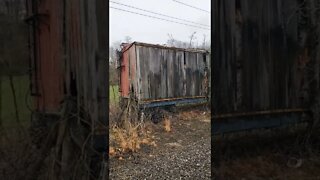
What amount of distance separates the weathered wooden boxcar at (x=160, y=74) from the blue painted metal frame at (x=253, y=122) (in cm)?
677

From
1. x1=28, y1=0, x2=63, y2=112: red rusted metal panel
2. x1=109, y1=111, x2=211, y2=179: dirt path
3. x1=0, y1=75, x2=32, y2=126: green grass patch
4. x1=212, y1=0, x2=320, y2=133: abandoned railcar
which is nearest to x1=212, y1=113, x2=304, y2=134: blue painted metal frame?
x1=212, y1=0, x2=320, y2=133: abandoned railcar

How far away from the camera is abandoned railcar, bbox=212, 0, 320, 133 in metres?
3.35

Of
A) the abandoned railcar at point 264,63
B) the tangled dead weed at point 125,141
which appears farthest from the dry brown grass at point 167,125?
the abandoned railcar at point 264,63

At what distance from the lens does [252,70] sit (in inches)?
144

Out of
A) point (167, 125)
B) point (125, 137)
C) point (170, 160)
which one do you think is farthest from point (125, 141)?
point (167, 125)

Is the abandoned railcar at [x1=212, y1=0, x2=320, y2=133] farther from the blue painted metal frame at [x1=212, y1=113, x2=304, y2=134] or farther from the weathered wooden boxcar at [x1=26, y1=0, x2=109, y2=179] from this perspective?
the weathered wooden boxcar at [x1=26, y1=0, x2=109, y2=179]

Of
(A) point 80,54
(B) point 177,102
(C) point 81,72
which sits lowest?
(B) point 177,102

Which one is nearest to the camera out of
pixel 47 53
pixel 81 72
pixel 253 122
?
pixel 81 72

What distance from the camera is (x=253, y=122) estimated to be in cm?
369

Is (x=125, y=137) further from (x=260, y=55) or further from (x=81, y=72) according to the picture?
(x=81, y=72)

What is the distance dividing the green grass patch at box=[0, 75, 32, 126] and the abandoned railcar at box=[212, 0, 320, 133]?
1738mm

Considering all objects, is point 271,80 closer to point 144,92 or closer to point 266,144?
point 266,144

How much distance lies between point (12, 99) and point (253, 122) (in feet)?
7.95

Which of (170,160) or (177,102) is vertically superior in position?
(177,102)
